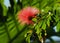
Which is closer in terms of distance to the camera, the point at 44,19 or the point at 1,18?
the point at 44,19

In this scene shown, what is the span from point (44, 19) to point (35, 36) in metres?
0.10

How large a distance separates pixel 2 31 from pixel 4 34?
37 millimetres

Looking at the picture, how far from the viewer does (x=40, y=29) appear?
0.71 m

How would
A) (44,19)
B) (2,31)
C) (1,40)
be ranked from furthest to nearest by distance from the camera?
(1,40)
(2,31)
(44,19)

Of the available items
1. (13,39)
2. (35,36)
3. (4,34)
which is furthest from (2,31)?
(35,36)

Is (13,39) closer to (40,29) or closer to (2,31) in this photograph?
(2,31)

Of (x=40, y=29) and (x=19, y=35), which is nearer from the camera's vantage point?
(x=40, y=29)

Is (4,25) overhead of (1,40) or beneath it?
overhead

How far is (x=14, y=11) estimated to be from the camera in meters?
1.44

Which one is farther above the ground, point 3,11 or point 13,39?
point 3,11

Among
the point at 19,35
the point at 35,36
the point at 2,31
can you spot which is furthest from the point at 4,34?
the point at 35,36

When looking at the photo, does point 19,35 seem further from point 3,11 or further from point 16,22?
point 3,11

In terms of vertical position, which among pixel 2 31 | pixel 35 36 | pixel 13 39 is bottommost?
pixel 13 39

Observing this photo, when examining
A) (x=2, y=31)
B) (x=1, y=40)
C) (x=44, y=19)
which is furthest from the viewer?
(x=1, y=40)
